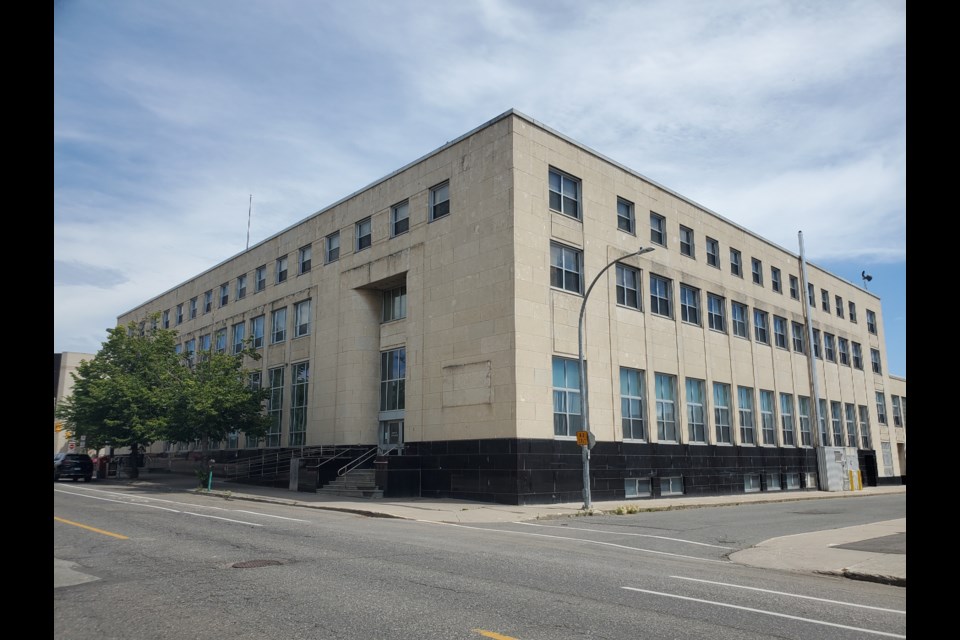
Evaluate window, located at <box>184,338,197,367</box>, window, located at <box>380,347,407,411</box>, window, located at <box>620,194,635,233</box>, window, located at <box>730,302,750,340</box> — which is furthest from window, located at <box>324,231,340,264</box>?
window, located at <box>730,302,750,340</box>

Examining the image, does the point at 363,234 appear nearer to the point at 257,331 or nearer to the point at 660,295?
the point at 257,331

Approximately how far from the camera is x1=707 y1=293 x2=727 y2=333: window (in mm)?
39031

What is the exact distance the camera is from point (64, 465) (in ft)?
111

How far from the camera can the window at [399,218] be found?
1323 inches

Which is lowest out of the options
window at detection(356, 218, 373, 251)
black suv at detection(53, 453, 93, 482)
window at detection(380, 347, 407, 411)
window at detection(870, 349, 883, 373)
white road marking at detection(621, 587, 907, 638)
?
white road marking at detection(621, 587, 907, 638)

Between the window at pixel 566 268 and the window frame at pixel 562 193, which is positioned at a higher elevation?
the window frame at pixel 562 193

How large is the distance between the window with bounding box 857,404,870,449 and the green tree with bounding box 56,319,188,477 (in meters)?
48.7

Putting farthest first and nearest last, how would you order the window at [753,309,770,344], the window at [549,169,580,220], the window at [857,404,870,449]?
1. the window at [857,404,870,449]
2. the window at [753,309,770,344]
3. the window at [549,169,580,220]

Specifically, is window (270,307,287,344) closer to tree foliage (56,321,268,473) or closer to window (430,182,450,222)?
tree foliage (56,321,268,473)

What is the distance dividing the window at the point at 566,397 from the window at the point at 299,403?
1692 cm

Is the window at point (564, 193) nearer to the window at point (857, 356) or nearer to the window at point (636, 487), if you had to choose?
the window at point (636, 487)

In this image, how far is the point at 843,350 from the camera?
52625 mm

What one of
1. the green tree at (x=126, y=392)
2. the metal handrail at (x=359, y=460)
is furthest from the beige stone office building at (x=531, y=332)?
the green tree at (x=126, y=392)
